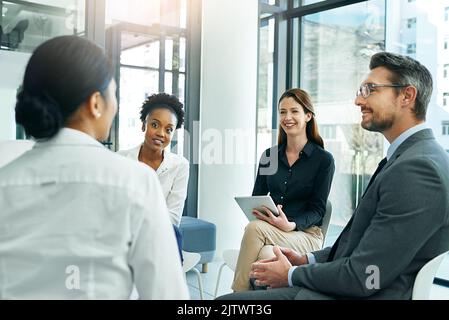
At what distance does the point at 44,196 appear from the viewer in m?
0.82

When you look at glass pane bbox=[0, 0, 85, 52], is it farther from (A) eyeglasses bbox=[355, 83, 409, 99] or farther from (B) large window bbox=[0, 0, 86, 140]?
(A) eyeglasses bbox=[355, 83, 409, 99]

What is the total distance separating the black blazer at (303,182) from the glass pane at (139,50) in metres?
1.91

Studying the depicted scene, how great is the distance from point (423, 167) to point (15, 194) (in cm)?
103

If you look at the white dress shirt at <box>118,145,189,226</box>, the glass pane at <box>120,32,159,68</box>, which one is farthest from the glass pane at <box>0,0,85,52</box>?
the white dress shirt at <box>118,145,189,226</box>

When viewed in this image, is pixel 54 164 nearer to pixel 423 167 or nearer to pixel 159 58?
pixel 423 167

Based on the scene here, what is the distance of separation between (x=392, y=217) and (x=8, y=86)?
9.36 ft

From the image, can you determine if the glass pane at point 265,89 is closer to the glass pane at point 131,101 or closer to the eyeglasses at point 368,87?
the glass pane at point 131,101

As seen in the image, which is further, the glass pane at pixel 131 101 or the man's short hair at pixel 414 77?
the glass pane at pixel 131 101

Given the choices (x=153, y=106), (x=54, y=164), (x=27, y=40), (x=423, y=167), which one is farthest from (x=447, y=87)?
(x=54, y=164)

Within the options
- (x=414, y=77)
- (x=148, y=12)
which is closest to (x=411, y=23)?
(x=148, y=12)

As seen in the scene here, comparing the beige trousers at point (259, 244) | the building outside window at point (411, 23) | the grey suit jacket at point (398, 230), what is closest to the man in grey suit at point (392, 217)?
the grey suit jacket at point (398, 230)

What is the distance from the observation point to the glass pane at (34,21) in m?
3.26

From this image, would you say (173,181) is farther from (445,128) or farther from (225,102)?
(445,128)

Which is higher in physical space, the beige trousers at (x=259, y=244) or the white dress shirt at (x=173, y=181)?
the white dress shirt at (x=173, y=181)
